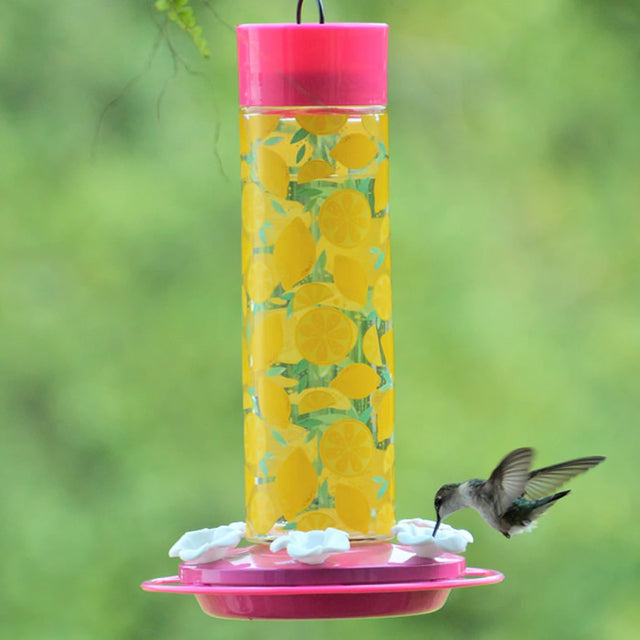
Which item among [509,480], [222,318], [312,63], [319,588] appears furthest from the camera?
[222,318]

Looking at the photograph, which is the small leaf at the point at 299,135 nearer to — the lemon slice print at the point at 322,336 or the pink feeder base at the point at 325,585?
the lemon slice print at the point at 322,336

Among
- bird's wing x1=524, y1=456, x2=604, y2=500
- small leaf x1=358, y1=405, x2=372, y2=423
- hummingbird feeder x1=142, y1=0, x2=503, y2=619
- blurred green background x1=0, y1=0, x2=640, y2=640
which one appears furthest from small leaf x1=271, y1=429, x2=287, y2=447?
blurred green background x1=0, y1=0, x2=640, y2=640

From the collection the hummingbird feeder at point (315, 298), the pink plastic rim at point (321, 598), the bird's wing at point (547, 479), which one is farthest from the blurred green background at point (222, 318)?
the pink plastic rim at point (321, 598)

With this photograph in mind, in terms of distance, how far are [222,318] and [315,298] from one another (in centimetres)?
300

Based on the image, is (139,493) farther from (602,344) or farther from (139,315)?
(602,344)

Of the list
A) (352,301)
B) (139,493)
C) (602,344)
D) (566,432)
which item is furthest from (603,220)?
(352,301)

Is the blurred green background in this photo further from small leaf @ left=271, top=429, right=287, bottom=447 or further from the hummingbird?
small leaf @ left=271, top=429, right=287, bottom=447

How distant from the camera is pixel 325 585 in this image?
1.73 metres

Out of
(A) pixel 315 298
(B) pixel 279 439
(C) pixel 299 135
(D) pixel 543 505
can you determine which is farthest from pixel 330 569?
(C) pixel 299 135

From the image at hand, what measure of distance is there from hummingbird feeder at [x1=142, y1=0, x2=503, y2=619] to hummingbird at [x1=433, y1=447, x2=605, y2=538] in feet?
0.38

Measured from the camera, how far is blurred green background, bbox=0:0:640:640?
489cm

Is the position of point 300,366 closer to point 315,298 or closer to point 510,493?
point 315,298

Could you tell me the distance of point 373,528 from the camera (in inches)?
75.3

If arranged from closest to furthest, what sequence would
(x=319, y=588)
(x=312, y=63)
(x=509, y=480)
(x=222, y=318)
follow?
(x=319, y=588) < (x=312, y=63) < (x=509, y=480) < (x=222, y=318)
